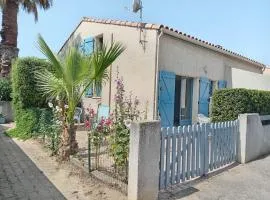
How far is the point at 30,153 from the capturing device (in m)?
8.72

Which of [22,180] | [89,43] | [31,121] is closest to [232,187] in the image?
[22,180]

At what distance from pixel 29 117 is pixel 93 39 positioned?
4726 millimetres

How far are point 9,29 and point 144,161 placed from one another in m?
14.8

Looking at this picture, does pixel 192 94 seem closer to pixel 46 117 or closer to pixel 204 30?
pixel 204 30

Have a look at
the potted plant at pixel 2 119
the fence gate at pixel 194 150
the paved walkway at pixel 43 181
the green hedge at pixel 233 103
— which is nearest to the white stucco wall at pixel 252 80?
the green hedge at pixel 233 103

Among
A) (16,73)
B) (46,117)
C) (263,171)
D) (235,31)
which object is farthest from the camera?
(235,31)

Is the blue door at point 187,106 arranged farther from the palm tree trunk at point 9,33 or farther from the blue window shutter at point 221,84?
the palm tree trunk at point 9,33

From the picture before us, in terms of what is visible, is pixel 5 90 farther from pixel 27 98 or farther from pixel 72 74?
pixel 72 74

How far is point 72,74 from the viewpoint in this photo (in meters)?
7.48

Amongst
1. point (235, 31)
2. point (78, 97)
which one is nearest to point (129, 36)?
point (78, 97)

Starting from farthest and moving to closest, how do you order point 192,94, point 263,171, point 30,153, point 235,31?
point 235,31 < point 192,94 < point 30,153 < point 263,171

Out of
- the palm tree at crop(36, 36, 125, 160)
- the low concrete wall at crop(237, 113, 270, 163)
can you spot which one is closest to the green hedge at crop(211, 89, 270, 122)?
the low concrete wall at crop(237, 113, 270, 163)

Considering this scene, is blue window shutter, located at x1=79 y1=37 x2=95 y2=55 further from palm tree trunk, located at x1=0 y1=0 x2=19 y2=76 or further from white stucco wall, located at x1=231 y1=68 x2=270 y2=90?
white stucco wall, located at x1=231 y1=68 x2=270 y2=90

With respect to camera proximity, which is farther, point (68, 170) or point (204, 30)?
point (204, 30)
